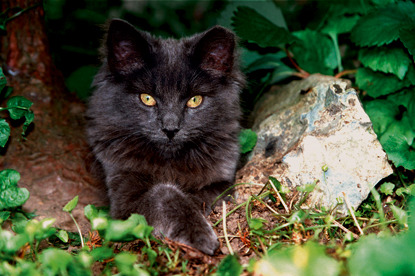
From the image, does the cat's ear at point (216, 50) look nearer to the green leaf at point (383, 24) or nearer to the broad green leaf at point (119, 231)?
the green leaf at point (383, 24)

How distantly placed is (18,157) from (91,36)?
5.77 ft

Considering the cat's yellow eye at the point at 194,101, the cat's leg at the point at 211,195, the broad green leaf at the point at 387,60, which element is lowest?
the cat's leg at the point at 211,195

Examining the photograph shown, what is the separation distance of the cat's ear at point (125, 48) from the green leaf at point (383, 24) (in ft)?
5.67

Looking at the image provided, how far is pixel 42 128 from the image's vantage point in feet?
10.3

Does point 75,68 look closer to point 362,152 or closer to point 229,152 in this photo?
point 229,152

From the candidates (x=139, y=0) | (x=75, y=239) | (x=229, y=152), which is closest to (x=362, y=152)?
(x=229, y=152)

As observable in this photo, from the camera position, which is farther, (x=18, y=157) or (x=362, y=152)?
(x=18, y=157)

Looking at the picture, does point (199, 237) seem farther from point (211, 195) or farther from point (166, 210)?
point (211, 195)

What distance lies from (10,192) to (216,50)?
1542 millimetres

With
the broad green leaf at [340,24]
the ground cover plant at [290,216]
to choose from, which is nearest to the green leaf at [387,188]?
the ground cover plant at [290,216]

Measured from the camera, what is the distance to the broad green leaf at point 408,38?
2.67 metres

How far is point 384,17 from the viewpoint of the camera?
303cm

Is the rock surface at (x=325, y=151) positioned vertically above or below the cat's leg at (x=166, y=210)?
above

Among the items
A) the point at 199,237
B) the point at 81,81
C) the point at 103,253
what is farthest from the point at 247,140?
the point at 81,81
